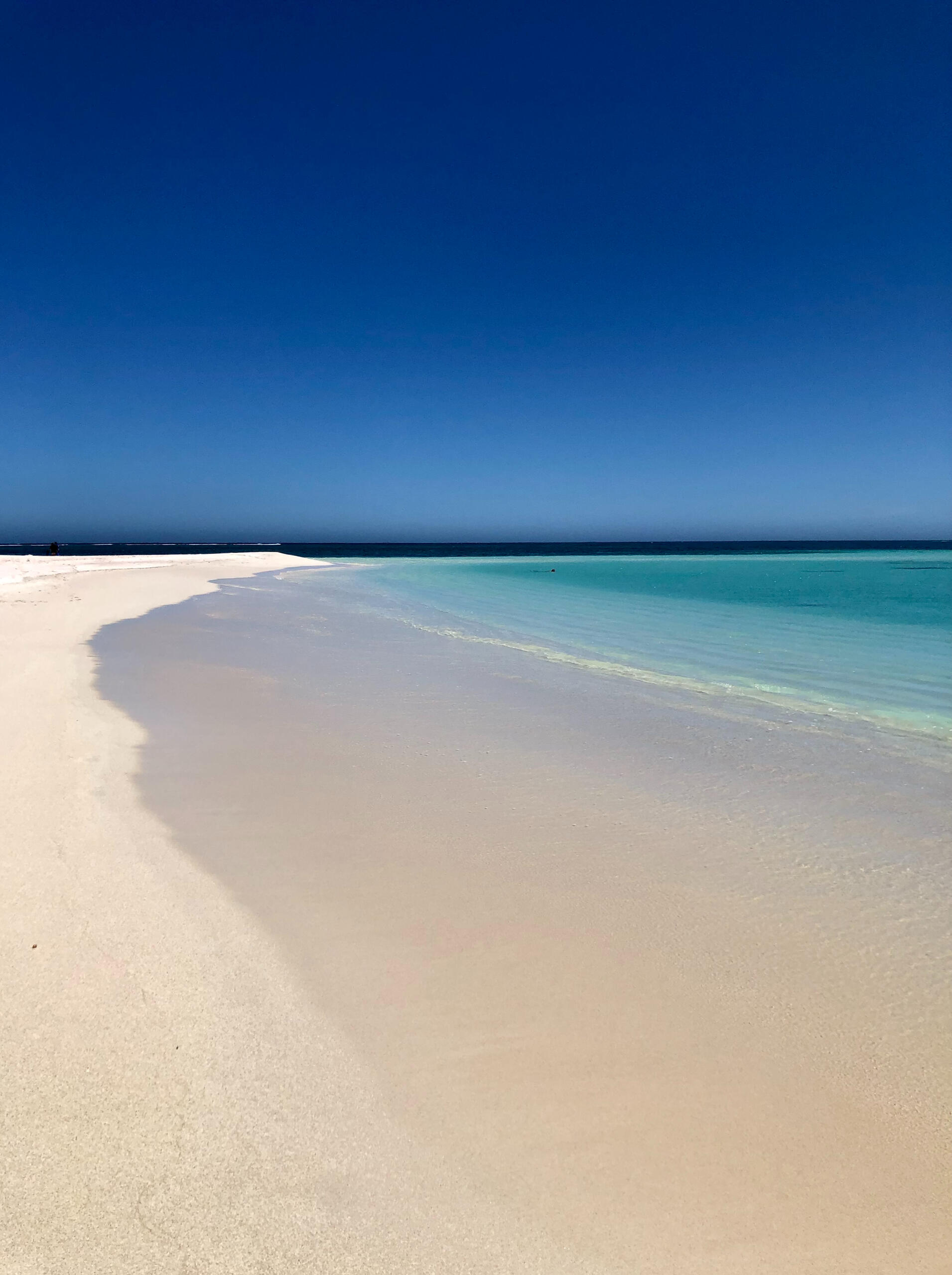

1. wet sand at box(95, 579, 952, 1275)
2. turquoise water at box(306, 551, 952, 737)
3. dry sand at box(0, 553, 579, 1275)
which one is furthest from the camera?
turquoise water at box(306, 551, 952, 737)

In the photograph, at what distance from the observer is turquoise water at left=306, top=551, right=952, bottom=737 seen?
8695mm

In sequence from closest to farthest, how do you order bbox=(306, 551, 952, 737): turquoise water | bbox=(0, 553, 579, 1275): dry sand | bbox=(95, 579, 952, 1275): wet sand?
1. bbox=(0, 553, 579, 1275): dry sand
2. bbox=(95, 579, 952, 1275): wet sand
3. bbox=(306, 551, 952, 737): turquoise water

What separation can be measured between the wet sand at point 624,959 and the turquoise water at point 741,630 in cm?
244

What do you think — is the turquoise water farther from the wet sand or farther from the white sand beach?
the white sand beach

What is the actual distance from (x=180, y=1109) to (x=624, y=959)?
6.01 ft

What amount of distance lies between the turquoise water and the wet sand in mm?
2439

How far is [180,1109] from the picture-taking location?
7.00 ft

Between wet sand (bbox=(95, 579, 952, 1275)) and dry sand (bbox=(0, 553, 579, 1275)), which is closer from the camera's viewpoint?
dry sand (bbox=(0, 553, 579, 1275))

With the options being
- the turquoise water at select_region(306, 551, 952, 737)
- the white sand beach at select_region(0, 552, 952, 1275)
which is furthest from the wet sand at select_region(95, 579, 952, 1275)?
the turquoise water at select_region(306, 551, 952, 737)

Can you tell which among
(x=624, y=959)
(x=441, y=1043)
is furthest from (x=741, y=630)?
(x=441, y=1043)

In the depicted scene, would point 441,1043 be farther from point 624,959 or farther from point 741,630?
point 741,630

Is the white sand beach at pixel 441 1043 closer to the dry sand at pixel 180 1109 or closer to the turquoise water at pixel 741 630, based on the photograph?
the dry sand at pixel 180 1109

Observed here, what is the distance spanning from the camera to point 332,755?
5770 millimetres

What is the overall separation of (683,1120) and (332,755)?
4133mm
